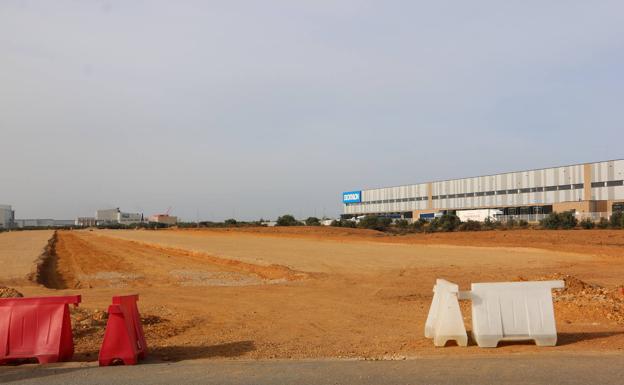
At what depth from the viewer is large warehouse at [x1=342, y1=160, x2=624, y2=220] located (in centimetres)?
7375

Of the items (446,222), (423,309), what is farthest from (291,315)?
(446,222)

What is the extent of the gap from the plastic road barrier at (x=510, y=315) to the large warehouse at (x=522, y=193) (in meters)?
68.7

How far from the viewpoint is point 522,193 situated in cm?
8769

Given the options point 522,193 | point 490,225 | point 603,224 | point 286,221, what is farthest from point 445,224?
point 286,221

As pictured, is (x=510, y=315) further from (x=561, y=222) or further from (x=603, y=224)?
(x=561, y=222)

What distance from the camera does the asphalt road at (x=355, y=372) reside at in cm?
763

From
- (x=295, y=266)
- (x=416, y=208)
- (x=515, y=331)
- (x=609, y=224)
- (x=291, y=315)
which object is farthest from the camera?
(x=416, y=208)

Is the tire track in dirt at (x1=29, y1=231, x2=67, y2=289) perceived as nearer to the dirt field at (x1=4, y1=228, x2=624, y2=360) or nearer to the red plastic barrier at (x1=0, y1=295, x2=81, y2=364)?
the dirt field at (x1=4, y1=228, x2=624, y2=360)

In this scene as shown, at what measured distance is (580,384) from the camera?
726cm

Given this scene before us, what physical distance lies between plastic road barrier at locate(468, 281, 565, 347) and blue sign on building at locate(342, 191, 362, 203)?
123 m

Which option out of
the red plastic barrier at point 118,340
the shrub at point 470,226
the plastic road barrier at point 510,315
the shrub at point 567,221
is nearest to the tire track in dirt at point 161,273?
the red plastic barrier at point 118,340

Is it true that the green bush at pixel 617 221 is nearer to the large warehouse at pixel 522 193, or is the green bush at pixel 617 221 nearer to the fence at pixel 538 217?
the fence at pixel 538 217

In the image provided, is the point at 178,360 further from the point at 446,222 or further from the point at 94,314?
the point at 446,222

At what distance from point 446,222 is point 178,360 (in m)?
70.0
